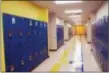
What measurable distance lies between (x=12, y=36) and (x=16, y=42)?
31 centimetres

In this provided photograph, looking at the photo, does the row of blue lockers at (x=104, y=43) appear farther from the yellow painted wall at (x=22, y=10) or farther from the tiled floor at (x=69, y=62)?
the yellow painted wall at (x=22, y=10)

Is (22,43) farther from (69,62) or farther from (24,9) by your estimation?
(69,62)

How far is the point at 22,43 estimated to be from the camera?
4898 mm

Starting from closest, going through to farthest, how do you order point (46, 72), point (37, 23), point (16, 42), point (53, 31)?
point (16, 42) → point (46, 72) → point (37, 23) → point (53, 31)

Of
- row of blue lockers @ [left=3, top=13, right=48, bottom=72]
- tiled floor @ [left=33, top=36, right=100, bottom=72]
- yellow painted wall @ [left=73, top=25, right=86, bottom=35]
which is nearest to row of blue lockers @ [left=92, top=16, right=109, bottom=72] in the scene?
tiled floor @ [left=33, top=36, right=100, bottom=72]

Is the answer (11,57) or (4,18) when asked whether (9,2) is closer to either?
(4,18)

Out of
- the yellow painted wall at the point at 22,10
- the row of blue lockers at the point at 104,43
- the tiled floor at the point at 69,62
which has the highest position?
the yellow painted wall at the point at 22,10

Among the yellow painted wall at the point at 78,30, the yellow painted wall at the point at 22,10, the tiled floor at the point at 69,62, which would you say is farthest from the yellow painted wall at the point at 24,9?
the yellow painted wall at the point at 78,30

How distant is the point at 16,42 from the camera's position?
4441 mm

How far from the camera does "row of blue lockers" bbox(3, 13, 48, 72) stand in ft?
13.1

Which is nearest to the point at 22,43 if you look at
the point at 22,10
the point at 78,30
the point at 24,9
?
the point at 22,10

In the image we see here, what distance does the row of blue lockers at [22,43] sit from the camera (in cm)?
399

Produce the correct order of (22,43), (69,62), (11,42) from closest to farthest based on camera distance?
(11,42)
(22,43)
(69,62)

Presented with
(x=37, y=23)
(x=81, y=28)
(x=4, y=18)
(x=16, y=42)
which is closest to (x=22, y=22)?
(x=16, y=42)
